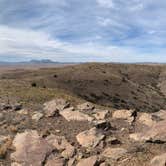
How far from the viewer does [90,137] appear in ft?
49.3

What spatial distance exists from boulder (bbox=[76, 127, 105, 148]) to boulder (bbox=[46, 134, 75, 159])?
0.64 meters

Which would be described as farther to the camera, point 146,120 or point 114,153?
point 146,120

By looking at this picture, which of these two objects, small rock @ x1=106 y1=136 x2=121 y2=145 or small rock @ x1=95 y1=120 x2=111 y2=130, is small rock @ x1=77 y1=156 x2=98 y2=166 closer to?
small rock @ x1=106 y1=136 x2=121 y2=145

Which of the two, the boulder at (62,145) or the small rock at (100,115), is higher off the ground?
the small rock at (100,115)

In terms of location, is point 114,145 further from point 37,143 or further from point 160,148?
point 37,143

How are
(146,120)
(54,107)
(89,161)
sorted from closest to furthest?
(89,161), (146,120), (54,107)

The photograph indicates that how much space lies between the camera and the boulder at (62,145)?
14.0m

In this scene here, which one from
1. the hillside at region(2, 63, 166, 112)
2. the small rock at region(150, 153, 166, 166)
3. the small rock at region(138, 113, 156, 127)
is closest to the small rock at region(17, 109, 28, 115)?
the small rock at region(138, 113, 156, 127)

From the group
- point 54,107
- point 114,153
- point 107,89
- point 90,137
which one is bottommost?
point 107,89

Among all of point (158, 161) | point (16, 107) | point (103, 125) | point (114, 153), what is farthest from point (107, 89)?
point (158, 161)

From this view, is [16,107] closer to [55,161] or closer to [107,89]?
[55,161]

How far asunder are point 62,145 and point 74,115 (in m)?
4.03

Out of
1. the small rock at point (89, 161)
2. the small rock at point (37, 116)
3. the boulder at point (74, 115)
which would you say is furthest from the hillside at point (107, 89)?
the small rock at point (89, 161)

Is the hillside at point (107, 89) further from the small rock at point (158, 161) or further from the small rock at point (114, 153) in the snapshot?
the small rock at point (158, 161)
